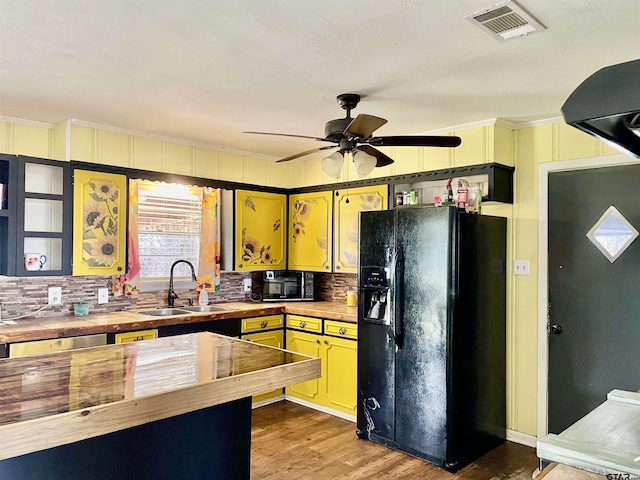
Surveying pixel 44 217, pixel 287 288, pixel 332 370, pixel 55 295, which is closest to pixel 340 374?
pixel 332 370

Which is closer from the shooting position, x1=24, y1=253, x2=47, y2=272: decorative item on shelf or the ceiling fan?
the ceiling fan

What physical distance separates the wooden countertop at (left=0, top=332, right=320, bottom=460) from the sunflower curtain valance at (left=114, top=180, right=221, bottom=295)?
173cm

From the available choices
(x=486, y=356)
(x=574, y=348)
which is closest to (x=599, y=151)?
(x=574, y=348)

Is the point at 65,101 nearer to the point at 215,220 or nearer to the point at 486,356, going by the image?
the point at 215,220

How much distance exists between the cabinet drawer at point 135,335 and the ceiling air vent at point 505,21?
2.81 m

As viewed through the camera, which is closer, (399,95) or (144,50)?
(144,50)

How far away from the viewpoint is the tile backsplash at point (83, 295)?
3461 mm

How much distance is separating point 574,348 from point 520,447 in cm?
81

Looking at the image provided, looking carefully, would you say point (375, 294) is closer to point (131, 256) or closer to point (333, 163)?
point (333, 163)

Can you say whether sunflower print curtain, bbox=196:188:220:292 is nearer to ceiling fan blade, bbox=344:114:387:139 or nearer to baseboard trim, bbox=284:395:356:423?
baseboard trim, bbox=284:395:356:423

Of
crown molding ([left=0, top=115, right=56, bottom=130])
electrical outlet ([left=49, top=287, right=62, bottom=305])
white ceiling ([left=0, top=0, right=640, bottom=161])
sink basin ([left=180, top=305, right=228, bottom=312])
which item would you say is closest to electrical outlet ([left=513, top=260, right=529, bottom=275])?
white ceiling ([left=0, top=0, right=640, bottom=161])

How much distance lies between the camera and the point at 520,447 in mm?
3494

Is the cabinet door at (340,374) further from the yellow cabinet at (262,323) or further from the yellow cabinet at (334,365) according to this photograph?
the yellow cabinet at (262,323)

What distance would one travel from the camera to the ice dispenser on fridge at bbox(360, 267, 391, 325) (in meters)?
3.46
